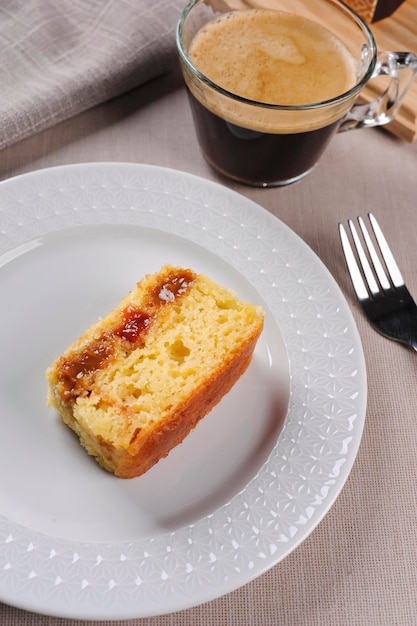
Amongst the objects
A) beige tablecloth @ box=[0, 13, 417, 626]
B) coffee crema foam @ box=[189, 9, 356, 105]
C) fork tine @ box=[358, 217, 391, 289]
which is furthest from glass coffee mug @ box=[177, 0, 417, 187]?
fork tine @ box=[358, 217, 391, 289]

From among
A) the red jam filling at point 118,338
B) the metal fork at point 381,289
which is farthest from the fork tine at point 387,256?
the red jam filling at point 118,338

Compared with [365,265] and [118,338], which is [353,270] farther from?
[118,338]

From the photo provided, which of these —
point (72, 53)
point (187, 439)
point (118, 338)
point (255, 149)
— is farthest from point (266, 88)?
point (187, 439)

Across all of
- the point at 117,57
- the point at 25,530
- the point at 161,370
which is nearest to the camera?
the point at 25,530

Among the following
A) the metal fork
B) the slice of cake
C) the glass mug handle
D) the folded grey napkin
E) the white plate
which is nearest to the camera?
the white plate

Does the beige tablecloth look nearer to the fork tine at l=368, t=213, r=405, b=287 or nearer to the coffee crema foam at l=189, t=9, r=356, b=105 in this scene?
the fork tine at l=368, t=213, r=405, b=287

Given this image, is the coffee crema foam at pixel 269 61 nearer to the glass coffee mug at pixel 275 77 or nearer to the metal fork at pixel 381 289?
the glass coffee mug at pixel 275 77

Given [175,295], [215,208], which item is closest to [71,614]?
[175,295]

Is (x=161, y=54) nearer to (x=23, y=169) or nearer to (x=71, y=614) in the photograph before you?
(x=23, y=169)
